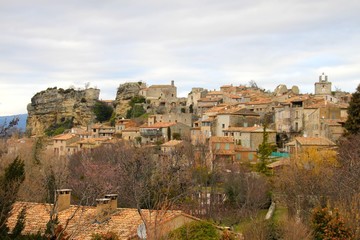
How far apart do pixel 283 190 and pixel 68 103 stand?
241 feet

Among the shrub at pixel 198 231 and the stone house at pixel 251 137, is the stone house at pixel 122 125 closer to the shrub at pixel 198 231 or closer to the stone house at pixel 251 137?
the stone house at pixel 251 137

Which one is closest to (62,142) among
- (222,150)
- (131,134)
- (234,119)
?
(131,134)

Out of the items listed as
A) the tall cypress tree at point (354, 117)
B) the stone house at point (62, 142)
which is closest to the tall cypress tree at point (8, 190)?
the tall cypress tree at point (354, 117)

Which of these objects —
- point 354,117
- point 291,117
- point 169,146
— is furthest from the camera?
point 291,117

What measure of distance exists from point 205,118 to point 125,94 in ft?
107

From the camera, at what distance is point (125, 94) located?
9756 cm

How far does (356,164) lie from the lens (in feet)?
97.9

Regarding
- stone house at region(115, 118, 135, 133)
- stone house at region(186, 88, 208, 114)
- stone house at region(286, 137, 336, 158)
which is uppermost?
stone house at region(186, 88, 208, 114)

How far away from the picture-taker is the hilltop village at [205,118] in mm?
53375

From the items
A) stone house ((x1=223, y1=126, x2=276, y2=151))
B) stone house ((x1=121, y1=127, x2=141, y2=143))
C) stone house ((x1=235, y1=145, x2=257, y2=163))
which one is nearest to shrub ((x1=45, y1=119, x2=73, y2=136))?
stone house ((x1=121, y1=127, x2=141, y2=143))

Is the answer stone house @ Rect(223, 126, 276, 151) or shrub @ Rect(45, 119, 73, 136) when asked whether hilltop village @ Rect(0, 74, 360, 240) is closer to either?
stone house @ Rect(223, 126, 276, 151)

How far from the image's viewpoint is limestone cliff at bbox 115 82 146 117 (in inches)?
3703

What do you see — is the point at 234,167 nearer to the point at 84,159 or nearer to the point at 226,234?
the point at 84,159

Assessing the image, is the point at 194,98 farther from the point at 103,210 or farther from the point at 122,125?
the point at 103,210
